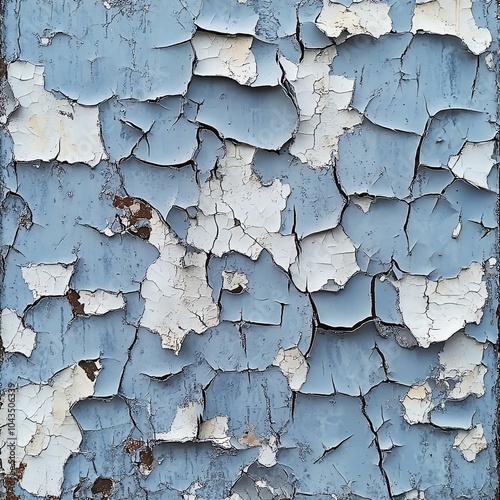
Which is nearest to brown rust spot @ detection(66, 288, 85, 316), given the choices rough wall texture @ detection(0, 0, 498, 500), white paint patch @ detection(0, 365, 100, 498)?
rough wall texture @ detection(0, 0, 498, 500)

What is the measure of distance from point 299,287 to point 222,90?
43cm

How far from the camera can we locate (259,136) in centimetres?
129

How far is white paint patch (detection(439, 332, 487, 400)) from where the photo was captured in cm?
130

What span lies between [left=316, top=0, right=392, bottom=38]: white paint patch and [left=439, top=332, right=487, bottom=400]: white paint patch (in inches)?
25.8

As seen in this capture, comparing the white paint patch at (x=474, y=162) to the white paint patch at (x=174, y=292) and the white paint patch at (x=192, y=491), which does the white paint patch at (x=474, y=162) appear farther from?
the white paint patch at (x=192, y=491)

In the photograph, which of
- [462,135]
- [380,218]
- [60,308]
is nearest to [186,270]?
[60,308]

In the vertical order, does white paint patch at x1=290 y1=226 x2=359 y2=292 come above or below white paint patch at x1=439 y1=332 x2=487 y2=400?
above

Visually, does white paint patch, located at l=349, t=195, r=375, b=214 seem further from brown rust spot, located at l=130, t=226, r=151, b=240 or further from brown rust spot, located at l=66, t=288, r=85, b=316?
brown rust spot, located at l=66, t=288, r=85, b=316

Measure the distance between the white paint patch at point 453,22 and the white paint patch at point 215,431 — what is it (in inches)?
35.4

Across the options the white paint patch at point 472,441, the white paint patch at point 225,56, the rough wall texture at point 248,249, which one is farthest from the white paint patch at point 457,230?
the white paint patch at point 225,56

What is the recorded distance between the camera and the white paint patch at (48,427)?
51.6 inches

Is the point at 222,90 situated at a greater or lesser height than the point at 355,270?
greater

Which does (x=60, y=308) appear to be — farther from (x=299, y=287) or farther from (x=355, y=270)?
(x=355, y=270)

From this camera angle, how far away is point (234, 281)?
1311mm
